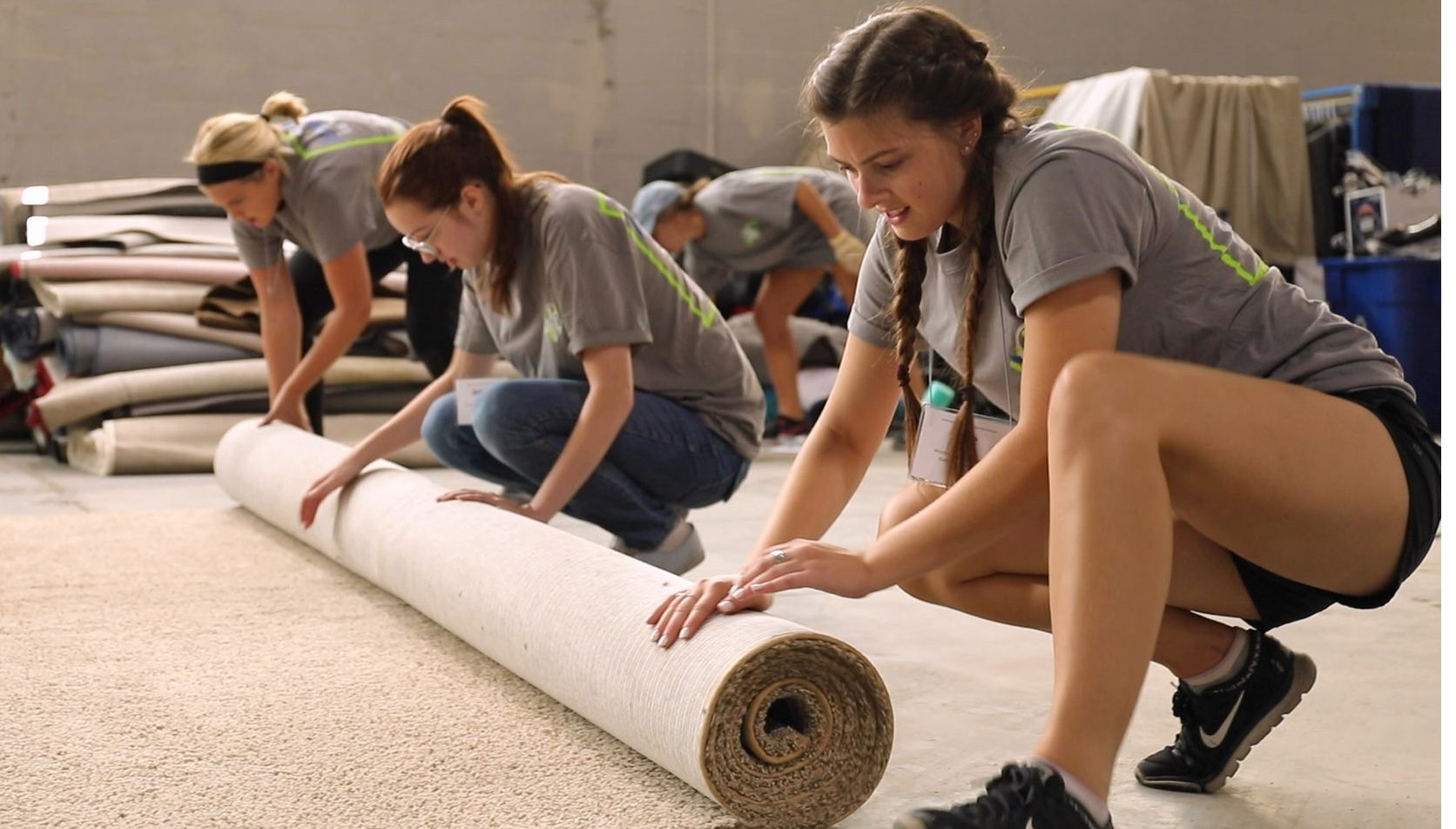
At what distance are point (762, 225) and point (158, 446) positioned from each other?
6.61 ft

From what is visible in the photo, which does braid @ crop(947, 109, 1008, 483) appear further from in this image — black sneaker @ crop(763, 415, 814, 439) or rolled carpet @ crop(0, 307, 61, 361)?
rolled carpet @ crop(0, 307, 61, 361)

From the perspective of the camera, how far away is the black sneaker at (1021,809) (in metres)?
1.08

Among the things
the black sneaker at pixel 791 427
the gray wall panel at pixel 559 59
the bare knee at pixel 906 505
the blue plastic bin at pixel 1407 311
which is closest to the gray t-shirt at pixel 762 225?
the black sneaker at pixel 791 427

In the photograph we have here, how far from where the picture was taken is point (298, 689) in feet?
5.86

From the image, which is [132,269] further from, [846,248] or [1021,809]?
[1021,809]

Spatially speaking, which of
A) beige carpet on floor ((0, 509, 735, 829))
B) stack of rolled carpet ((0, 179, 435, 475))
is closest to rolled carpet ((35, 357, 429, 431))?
stack of rolled carpet ((0, 179, 435, 475))

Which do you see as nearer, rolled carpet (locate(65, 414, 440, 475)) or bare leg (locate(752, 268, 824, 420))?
rolled carpet (locate(65, 414, 440, 475))

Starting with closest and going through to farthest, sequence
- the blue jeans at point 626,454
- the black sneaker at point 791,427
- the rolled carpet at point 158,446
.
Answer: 1. the blue jeans at point 626,454
2. the rolled carpet at point 158,446
3. the black sneaker at point 791,427

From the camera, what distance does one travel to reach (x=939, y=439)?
4.92ft

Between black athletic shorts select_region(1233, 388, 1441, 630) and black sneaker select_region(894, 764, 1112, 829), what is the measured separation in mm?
371

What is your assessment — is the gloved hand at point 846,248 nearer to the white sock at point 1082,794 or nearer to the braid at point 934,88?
the braid at point 934,88

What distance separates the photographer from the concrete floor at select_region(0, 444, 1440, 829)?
1.42m

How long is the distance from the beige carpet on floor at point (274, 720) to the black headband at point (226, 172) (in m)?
0.82

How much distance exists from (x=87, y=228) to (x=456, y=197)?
3194mm
